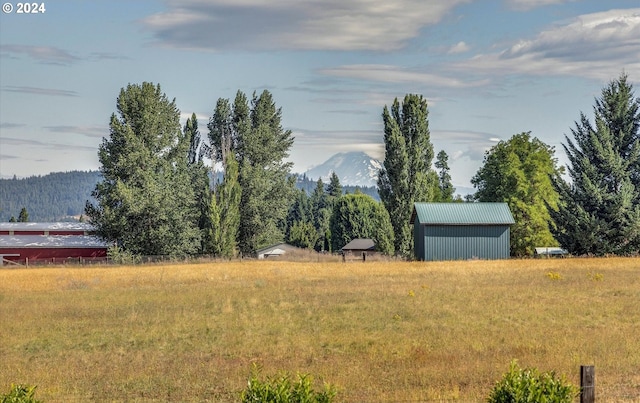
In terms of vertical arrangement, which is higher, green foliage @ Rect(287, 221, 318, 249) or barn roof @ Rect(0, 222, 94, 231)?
barn roof @ Rect(0, 222, 94, 231)

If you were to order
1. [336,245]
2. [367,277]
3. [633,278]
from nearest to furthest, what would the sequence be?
[633,278]
[367,277]
[336,245]

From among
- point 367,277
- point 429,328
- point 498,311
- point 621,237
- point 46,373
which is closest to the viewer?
point 46,373

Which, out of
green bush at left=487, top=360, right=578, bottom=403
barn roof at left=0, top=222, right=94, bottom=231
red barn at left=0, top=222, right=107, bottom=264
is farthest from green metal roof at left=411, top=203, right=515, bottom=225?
green bush at left=487, top=360, right=578, bottom=403

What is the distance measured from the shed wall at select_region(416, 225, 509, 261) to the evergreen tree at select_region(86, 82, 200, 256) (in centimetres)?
2496

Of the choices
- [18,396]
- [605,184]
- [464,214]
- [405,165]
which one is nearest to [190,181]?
[405,165]

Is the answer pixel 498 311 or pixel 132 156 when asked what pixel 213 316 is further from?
pixel 132 156

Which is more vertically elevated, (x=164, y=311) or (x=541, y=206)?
(x=541, y=206)

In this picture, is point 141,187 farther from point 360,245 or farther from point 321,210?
point 321,210

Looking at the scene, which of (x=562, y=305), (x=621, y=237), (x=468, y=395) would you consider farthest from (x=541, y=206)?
(x=468, y=395)

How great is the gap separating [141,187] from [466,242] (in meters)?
32.1

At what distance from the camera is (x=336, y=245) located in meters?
143

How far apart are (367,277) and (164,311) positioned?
1784cm

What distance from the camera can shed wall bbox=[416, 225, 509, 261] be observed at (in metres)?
66.2

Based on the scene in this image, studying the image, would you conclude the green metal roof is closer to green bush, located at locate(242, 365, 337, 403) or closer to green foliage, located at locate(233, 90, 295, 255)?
green foliage, located at locate(233, 90, 295, 255)
